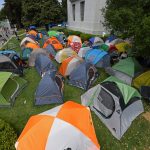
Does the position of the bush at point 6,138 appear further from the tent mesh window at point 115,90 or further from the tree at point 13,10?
the tree at point 13,10

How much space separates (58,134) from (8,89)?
18.1 feet

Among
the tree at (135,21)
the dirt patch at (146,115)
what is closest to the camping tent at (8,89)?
the tree at (135,21)

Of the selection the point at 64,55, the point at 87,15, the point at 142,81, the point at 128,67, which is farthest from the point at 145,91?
the point at 87,15

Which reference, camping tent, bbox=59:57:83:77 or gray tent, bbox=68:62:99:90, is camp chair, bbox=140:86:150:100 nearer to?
gray tent, bbox=68:62:99:90

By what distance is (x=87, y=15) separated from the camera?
88.4ft

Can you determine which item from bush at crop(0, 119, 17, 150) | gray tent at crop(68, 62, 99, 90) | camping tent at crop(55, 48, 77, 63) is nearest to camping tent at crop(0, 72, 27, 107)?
bush at crop(0, 119, 17, 150)

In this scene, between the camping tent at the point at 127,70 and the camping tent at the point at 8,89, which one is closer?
the camping tent at the point at 8,89

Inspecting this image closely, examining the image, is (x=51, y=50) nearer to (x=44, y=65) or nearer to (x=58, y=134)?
(x=44, y=65)

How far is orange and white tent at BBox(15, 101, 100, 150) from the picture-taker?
598cm

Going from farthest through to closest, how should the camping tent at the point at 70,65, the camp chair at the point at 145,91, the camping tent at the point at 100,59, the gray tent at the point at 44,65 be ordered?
the camping tent at the point at 100,59 → the gray tent at the point at 44,65 → the camping tent at the point at 70,65 → the camp chair at the point at 145,91

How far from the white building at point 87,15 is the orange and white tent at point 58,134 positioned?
1836 cm

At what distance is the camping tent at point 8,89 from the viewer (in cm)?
985

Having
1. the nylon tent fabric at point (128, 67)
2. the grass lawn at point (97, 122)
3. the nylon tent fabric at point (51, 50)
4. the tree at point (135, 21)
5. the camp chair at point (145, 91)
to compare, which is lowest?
the grass lawn at point (97, 122)

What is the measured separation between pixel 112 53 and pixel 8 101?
1017 cm
